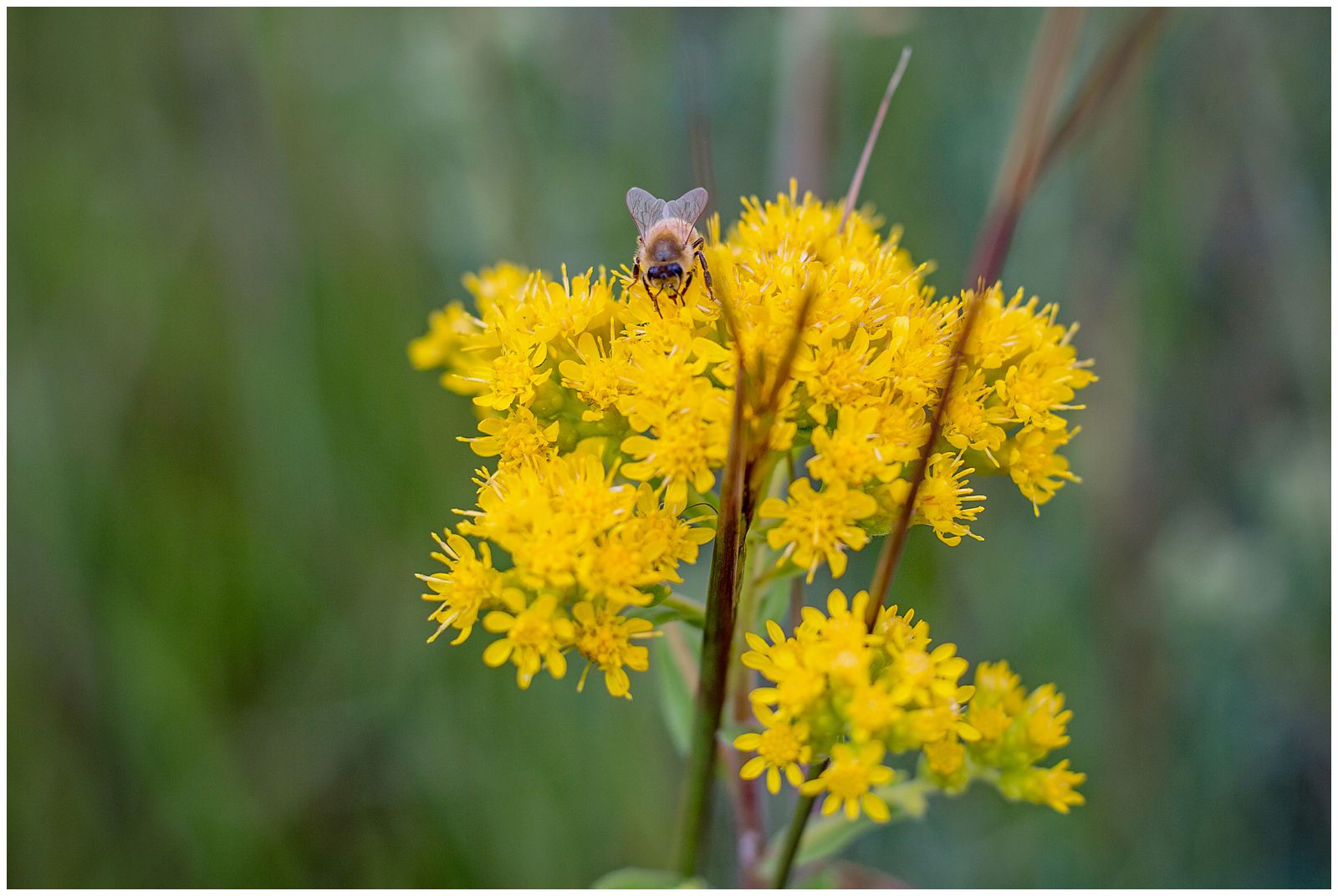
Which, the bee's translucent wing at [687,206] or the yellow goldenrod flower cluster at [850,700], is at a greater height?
the bee's translucent wing at [687,206]

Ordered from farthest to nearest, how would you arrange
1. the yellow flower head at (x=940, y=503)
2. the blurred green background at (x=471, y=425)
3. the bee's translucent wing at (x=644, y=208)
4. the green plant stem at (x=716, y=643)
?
the blurred green background at (x=471, y=425) < the bee's translucent wing at (x=644, y=208) < the yellow flower head at (x=940, y=503) < the green plant stem at (x=716, y=643)

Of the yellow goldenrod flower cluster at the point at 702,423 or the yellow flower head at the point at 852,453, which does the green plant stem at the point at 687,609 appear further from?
the yellow flower head at the point at 852,453

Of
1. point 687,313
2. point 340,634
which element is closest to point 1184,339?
point 687,313

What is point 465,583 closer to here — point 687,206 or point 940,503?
point 940,503

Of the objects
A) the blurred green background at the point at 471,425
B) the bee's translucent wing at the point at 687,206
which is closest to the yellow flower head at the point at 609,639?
the bee's translucent wing at the point at 687,206

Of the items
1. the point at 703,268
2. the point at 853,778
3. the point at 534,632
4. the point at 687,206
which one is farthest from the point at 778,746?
the point at 687,206

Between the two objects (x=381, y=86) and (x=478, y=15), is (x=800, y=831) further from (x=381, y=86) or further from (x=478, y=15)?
(x=381, y=86)

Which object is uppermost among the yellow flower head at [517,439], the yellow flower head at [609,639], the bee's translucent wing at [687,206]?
the bee's translucent wing at [687,206]
